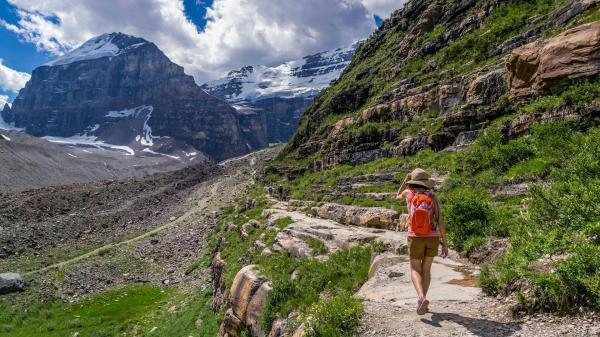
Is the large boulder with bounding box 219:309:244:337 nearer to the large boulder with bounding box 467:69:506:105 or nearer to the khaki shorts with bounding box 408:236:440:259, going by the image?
the khaki shorts with bounding box 408:236:440:259

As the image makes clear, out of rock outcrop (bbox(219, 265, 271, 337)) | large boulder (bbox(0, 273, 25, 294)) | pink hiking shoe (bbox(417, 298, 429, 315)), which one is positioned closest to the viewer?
pink hiking shoe (bbox(417, 298, 429, 315))

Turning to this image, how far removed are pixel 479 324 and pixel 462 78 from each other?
2598 centimetres

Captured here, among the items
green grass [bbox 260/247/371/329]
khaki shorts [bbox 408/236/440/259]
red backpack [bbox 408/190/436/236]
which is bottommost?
green grass [bbox 260/247/371/329]

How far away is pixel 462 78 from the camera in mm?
28984

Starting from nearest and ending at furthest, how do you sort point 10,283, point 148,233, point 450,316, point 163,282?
point 450,316, point 10,283, point 163,282, point 148,233

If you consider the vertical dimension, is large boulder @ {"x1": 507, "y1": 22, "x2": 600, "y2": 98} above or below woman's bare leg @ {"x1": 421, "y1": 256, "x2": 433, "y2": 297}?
above

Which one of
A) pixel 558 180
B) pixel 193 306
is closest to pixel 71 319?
pixel 193 306

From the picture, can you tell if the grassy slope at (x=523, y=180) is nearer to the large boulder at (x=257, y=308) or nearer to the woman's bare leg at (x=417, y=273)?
the woman's bare leg at (x=417, y=273)

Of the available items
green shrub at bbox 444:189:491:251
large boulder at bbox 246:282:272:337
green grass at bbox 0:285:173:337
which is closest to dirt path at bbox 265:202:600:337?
green shrub at bbox 444:189:491:251

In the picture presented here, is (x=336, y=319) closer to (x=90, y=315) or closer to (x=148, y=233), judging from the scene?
(x=90, y=315)

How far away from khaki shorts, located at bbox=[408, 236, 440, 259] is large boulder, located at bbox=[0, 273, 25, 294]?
40426mm

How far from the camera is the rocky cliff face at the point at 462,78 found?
19.4 meters

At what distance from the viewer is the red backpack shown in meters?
7.53

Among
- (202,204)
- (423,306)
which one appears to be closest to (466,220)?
(423,306)
